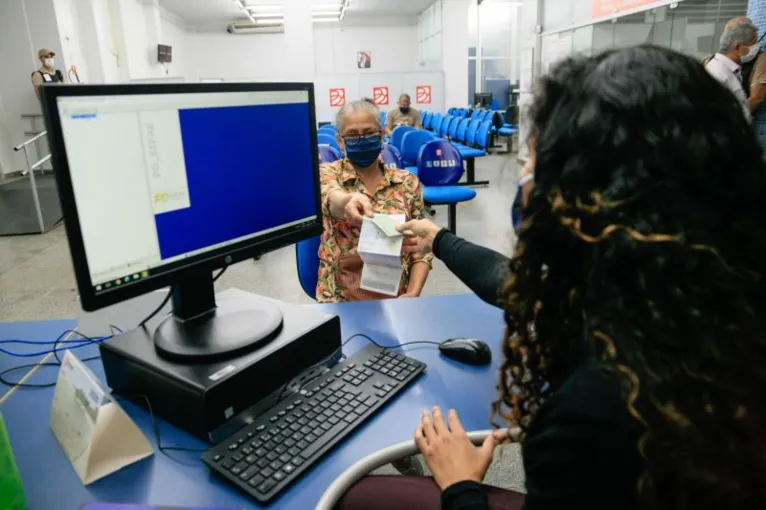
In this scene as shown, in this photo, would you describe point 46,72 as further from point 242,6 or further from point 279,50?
point 279,50

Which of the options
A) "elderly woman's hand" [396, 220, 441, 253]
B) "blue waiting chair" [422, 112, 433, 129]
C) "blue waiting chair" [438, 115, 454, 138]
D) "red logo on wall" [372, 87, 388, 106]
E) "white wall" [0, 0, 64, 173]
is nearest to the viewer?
"elderly woman's hand" [396, 220, 441, 253]

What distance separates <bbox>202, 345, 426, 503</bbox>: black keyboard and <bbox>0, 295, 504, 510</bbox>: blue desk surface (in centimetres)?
2

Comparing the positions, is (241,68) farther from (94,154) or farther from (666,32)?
(94,154)

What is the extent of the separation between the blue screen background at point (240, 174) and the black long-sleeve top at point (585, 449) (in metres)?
0.65

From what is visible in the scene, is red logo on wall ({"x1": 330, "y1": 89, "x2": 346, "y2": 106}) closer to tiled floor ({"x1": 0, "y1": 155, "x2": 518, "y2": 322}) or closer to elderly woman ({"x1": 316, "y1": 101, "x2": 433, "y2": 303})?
tiled floor ({"x1": 0, "y1": 155, "x2": 518, "y2": 322})

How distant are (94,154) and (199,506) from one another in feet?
1.71

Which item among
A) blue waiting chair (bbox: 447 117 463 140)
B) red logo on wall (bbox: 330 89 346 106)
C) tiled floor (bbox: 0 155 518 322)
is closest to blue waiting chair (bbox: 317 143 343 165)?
tiled floor (bbox: 0 155 518 322)

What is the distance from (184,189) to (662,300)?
0.74 metres

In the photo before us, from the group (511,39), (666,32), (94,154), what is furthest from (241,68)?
(94,154)

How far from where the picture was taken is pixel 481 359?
1.08 meters

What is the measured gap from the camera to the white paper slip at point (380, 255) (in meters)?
1.36

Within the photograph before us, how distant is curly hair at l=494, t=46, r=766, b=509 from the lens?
536mm

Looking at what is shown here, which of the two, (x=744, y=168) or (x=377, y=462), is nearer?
(x=744, y=168)

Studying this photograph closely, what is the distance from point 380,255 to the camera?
1.38 meters
